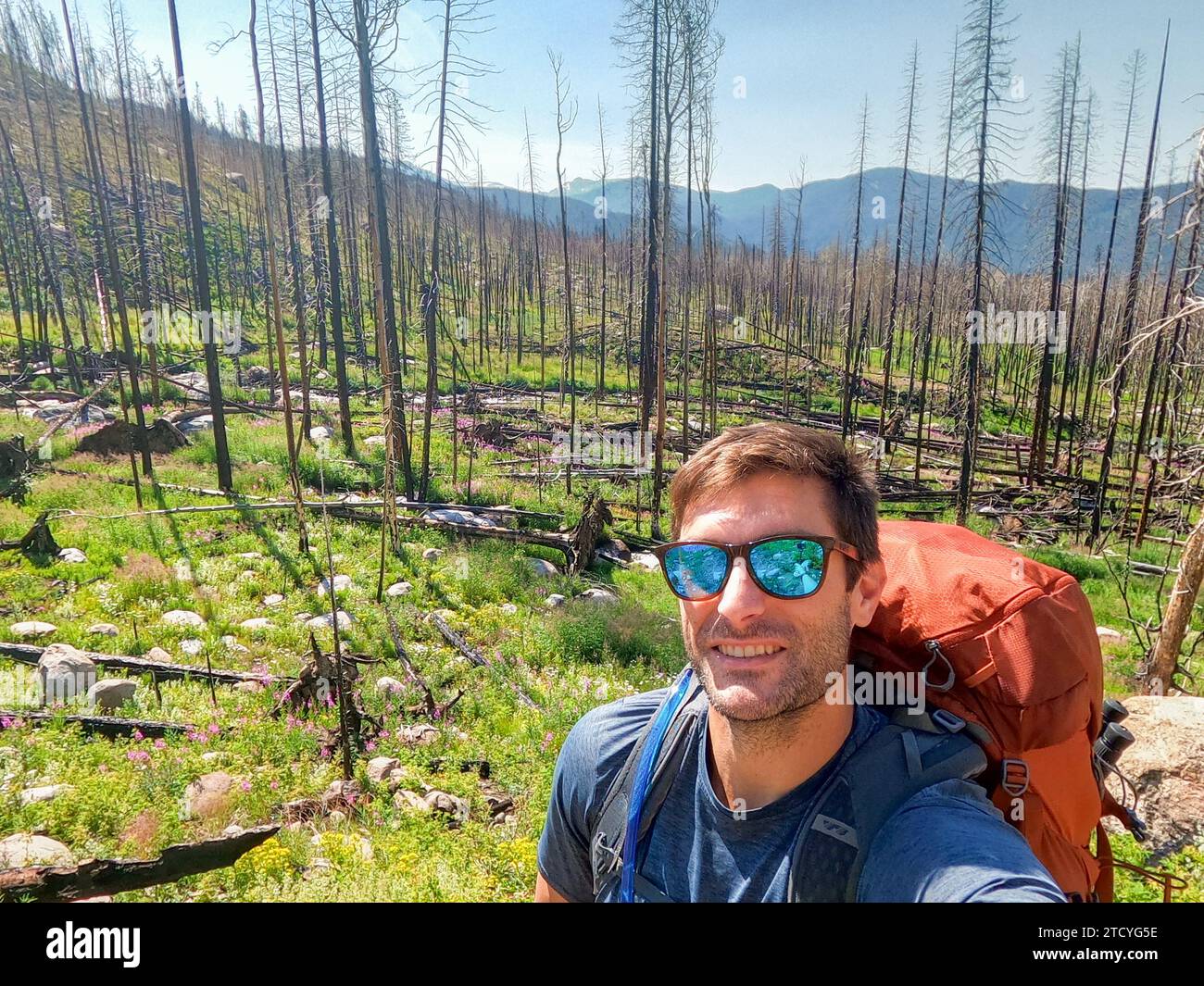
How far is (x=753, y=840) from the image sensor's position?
4.87ft

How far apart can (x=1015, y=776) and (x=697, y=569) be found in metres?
0.86

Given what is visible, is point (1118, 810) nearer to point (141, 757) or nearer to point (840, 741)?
point (840, 741)

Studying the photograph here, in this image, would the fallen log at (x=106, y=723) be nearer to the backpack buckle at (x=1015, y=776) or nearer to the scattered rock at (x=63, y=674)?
the scattered rock at (x=63, y=674)

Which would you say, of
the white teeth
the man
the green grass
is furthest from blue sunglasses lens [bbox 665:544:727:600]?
the green grass

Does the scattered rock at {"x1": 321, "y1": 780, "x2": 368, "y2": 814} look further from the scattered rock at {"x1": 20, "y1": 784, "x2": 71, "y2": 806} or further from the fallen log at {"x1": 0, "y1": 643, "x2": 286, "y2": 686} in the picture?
the fallen log at {"x1": 0, "y1": 643, "x2": 286, "y2": 686}

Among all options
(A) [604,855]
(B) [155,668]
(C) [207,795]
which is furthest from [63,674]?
(A) [604,855]

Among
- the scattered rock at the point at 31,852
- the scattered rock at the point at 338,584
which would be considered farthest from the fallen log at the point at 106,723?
the scattered rock at the point at 338,584

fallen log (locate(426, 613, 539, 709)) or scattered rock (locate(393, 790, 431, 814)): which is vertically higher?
scattered rock (locate(393, 790, 431, 814))

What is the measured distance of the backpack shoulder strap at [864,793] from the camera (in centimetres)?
132

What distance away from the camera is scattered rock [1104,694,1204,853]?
4930 millimetres

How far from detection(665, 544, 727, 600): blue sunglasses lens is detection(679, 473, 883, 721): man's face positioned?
3cm

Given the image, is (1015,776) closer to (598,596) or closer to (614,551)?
(598,596)
